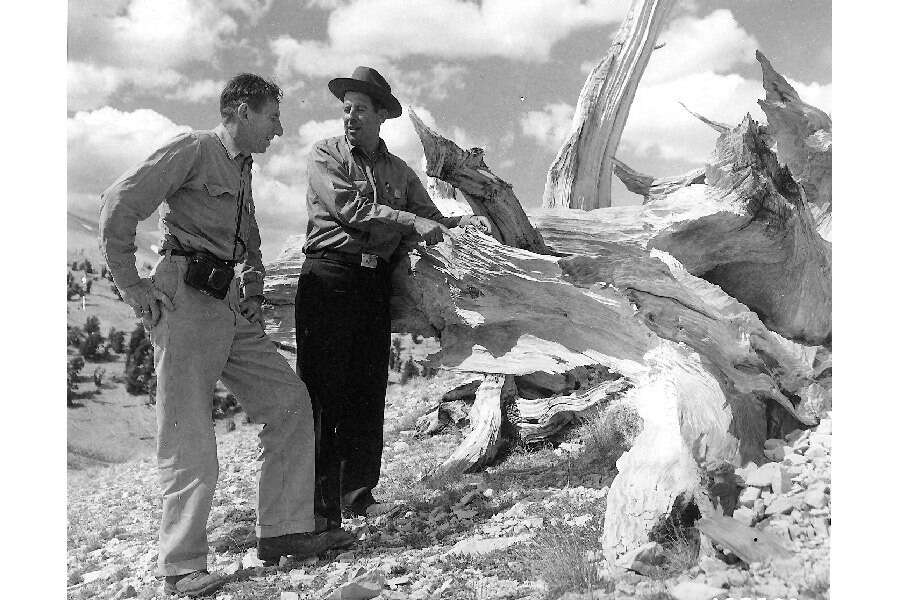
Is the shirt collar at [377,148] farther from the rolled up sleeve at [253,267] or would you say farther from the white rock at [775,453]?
the white rock at [775,453]

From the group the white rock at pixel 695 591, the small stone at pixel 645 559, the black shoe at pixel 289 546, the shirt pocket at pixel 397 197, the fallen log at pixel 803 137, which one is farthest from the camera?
the fallen log at pixel 803 137

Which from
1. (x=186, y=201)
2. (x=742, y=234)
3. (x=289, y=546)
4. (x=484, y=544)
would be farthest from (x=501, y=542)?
(x=186, y=201)

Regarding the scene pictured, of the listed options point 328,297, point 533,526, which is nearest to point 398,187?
point 328,297

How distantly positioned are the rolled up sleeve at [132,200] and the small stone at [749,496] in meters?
2.93

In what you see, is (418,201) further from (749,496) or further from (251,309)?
(749,496)

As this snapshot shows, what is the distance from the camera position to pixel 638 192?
577 centimetres

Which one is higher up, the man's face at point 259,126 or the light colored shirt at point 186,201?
the man's face at point 259,126

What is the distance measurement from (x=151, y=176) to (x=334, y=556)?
2.18m

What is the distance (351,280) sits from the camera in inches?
173

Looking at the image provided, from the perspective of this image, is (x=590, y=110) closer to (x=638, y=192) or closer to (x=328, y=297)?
(x=638, y=192)

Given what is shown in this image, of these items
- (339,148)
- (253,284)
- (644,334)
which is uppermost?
(339,148)

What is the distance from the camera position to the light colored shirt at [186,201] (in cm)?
339

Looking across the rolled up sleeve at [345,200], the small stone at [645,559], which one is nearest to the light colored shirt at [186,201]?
the rolled up sleeve at [345,200]

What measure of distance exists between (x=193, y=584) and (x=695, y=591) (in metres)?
2.22
